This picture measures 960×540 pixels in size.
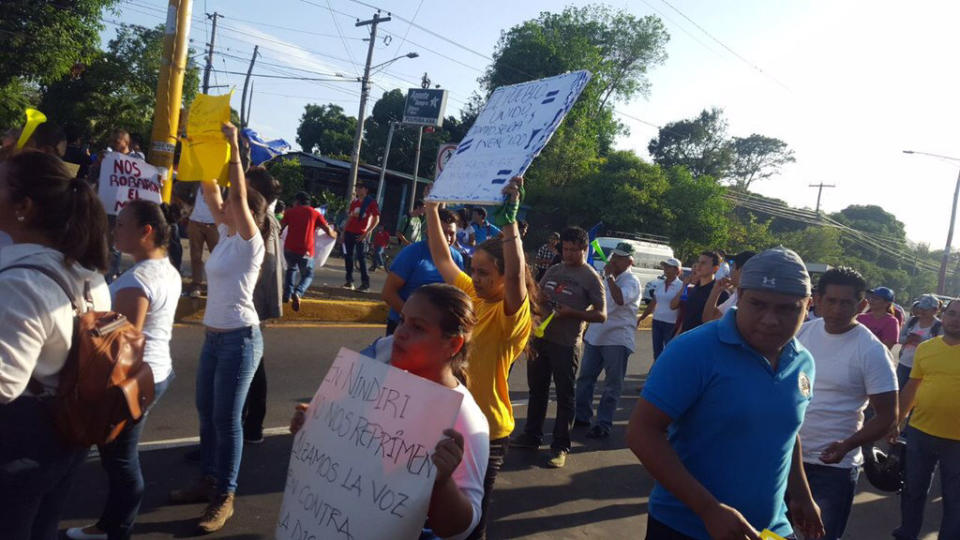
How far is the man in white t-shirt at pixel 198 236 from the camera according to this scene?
835 cm

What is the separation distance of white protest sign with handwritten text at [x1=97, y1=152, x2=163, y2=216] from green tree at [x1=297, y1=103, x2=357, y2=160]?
160 ft

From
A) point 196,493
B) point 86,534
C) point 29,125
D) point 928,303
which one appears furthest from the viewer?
point 928,303

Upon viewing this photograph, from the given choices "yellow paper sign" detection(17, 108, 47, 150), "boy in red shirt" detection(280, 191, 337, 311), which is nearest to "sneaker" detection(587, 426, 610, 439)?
"boy in red shirt" detection(280, 191, 337, 311)

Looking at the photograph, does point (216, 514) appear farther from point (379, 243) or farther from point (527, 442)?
point (379, 243)

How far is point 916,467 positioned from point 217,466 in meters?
4.62

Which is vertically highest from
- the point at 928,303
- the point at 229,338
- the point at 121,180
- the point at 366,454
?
the point at 121,180

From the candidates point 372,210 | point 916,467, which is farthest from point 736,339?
point 372,210

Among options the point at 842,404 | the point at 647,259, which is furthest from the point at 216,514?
the point at 647,259

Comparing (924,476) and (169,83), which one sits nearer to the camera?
(924,476)

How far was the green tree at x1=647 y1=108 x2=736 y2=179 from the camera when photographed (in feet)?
191

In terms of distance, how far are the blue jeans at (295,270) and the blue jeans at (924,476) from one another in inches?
271

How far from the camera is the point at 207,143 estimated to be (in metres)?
3.78

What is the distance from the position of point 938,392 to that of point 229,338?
462 cm

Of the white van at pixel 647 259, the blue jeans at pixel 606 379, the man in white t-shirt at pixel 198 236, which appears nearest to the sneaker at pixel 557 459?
the blue jeans at pixel 606 379
